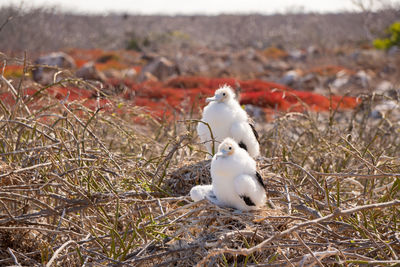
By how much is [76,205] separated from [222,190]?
0.86 meters

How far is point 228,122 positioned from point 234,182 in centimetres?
86

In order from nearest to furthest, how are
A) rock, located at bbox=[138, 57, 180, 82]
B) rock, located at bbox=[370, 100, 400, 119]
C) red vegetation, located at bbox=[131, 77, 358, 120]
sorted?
rock, located at bbox=[370, 100, 400, 119]
red vegetation, located at bbox=[131, 77, 358, 120]
rock, located at bbox=[138, 57, 180, 82]

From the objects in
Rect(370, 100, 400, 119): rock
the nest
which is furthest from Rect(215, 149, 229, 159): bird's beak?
Rect(370, 100, 400, 119): rock

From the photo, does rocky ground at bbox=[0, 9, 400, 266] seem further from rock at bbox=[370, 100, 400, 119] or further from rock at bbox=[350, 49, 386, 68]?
rock at bbox=[350, 49, 386, 68]

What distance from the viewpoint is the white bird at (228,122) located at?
3.21 metres

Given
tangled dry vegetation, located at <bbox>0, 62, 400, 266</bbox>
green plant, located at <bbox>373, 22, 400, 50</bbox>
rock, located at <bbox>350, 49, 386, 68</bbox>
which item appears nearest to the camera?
tangled dry vegetation, located at <bbox>0, 62, 400, 266</bbox>

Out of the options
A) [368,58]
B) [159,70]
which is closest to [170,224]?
[159,70]

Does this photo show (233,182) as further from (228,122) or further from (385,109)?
(385,109)

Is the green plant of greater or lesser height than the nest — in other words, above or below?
above

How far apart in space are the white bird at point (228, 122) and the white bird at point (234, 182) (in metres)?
0.66

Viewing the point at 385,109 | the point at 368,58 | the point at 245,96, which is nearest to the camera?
the point at 385,109

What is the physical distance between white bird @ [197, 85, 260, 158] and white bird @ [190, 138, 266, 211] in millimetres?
662

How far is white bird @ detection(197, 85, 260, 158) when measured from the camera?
3.21 meters

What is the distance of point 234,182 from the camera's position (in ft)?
7.99
